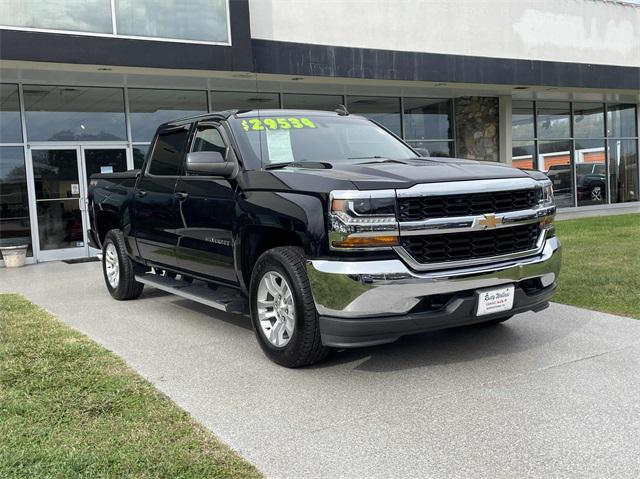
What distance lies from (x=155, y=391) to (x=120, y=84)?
32.7 feet

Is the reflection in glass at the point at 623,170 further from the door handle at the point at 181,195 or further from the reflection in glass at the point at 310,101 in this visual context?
the door handle at the point at 181,195

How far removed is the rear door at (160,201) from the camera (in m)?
6.05

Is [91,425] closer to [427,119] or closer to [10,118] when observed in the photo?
[10,118]

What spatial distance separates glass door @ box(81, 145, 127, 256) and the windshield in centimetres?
827

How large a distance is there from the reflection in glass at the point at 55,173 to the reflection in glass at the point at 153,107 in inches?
57.1

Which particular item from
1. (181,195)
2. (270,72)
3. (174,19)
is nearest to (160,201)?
(181,195)

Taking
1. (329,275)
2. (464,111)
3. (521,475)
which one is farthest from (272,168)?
(464,111)

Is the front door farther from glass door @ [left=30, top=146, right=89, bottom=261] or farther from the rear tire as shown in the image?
the rear tire

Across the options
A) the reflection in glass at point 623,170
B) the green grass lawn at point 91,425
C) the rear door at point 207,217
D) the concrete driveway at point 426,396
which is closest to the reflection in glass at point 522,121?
the reflection in glass at point 623,170

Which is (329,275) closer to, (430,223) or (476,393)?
(430,223)

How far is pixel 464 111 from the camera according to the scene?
17766 millimetres

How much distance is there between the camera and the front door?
489 inches

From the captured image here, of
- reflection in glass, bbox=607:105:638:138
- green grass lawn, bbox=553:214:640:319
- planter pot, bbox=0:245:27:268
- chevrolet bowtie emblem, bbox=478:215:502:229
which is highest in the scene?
reflection in glass, bbox=607:105:638:138

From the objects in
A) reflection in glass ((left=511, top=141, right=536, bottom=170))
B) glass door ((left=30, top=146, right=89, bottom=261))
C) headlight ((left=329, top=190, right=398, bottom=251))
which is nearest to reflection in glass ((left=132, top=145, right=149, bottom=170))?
glass door ((left=30, top=146, right=89, bottom=261))
